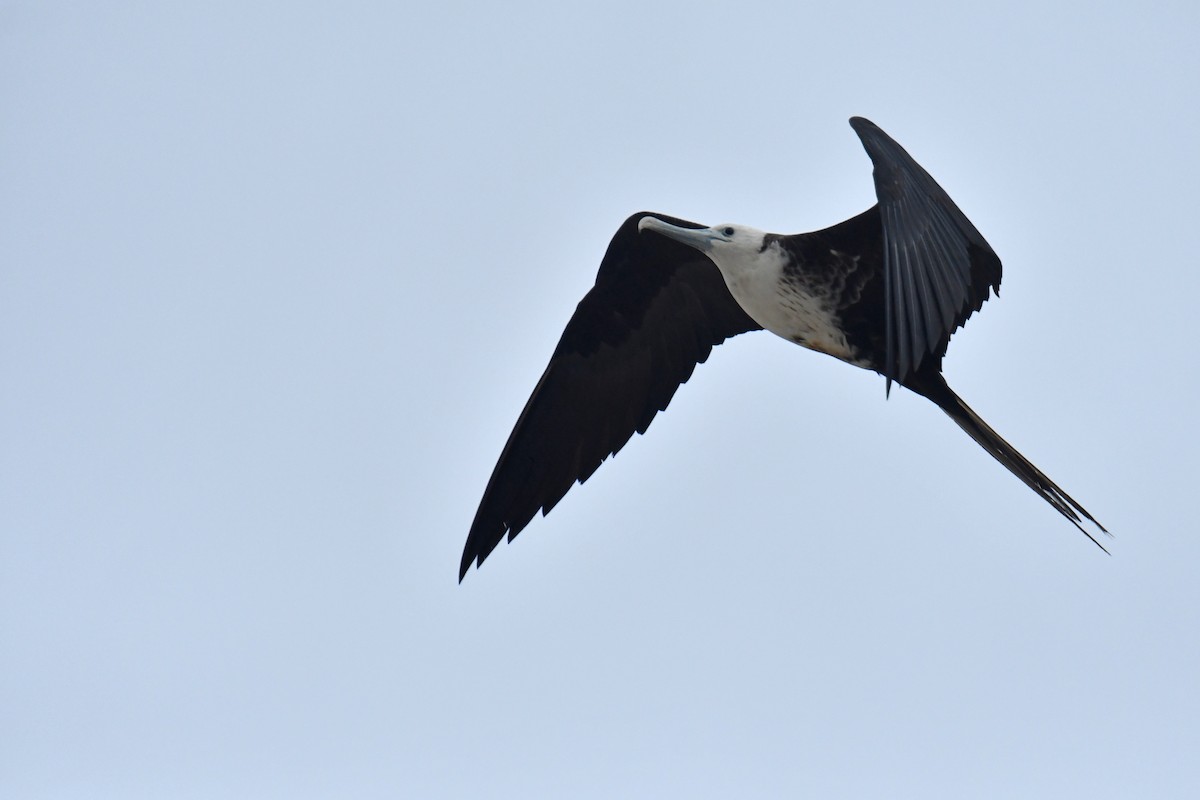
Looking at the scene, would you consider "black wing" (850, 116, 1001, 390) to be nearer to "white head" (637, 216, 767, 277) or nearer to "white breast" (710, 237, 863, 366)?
"white breast" (710, 237, 863, 366)

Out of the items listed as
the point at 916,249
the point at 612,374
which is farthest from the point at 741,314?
the point at 916,249

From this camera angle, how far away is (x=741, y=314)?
538 cm

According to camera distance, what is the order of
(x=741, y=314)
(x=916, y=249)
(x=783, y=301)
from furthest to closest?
(x=741, y=314), (x=783, y=301), (x=916, y=249)

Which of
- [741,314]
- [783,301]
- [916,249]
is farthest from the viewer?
[741,314]

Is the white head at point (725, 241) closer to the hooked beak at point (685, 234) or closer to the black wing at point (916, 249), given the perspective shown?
the hooked beak at point (685, 234)

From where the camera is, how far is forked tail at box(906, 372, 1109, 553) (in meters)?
4.61

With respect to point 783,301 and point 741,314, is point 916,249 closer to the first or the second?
point 783,301

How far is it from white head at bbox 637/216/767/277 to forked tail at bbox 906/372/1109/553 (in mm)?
605

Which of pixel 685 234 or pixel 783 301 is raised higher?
pixel 685 234

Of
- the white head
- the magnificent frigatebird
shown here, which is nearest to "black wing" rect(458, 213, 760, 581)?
the magnificent frigatebird

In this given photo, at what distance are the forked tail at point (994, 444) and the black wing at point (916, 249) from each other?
16.9 inches

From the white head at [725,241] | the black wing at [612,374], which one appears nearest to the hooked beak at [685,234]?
the white head at [725,241]

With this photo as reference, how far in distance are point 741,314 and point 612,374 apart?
1.52ft

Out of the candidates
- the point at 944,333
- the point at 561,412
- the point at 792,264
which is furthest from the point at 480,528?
the point at 944,333
